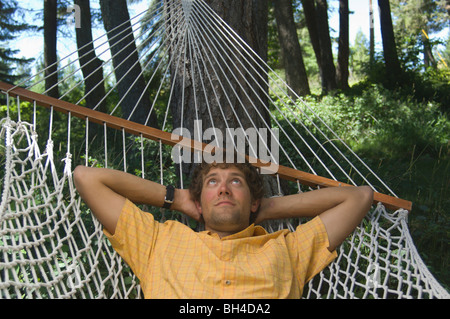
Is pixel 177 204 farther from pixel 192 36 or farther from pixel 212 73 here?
pixel 192 36

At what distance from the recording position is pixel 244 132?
7.58 ft

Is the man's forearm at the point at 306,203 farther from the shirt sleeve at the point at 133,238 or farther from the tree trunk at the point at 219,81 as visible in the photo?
the tree trunk at the point at 219,81

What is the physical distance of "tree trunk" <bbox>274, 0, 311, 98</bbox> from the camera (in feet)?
24.1

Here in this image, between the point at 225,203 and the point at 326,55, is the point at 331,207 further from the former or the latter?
the point at 326,55

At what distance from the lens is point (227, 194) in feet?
5.71

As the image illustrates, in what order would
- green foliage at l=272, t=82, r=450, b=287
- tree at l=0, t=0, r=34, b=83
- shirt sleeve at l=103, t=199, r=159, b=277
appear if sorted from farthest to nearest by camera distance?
tree at l=0, t=0, r=34, b=83
green foliage at l=272, t=82, r=450, b=287
shirt sleeve at l=103, t=199, r=159, b=277

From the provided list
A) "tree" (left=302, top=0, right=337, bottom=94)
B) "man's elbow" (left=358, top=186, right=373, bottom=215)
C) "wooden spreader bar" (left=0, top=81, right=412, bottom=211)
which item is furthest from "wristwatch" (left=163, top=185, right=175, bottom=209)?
"tree" (left=302, top=0, right=337, bottom=94)

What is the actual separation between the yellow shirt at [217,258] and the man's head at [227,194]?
0.17 feet

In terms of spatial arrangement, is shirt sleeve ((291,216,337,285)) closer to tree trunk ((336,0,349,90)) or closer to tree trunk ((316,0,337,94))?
tree trunk ((316,0,337,94))

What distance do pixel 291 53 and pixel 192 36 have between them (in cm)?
515

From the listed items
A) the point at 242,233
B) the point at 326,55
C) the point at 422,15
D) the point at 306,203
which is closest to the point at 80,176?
the point at 242,233

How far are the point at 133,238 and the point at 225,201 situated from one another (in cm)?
36

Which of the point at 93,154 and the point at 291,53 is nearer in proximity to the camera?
the point at 93,154
